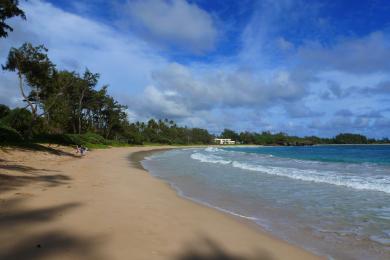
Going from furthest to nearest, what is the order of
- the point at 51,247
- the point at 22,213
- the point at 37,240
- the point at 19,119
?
the point at 19,119
the point at 22,213
the point at 37,240
the point at 51,247

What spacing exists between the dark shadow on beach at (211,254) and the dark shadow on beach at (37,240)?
4.89 ft

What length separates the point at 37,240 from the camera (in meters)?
6.14

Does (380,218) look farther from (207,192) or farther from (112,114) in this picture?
(112,114)

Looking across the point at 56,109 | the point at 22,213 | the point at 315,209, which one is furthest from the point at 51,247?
the point at 56,109

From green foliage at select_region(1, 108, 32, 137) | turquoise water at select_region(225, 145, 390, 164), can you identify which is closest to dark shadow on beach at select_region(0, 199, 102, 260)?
turquoise water at select_region(225, 145, 390, 164)

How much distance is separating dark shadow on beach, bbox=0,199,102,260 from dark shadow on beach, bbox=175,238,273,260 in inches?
58.6

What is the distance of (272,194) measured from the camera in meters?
14.5

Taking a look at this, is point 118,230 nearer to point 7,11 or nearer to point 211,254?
point 211,254

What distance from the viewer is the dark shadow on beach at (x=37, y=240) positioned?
554 cm

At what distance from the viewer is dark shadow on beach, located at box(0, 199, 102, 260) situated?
554 cm

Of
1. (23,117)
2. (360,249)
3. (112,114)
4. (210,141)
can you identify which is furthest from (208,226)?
(210,141)

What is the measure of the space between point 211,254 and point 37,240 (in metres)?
2.94

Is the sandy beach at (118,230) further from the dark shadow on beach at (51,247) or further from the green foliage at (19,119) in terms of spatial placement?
the green foliage at (19,119)

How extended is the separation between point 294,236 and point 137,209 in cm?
406
